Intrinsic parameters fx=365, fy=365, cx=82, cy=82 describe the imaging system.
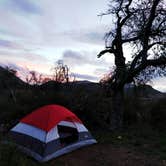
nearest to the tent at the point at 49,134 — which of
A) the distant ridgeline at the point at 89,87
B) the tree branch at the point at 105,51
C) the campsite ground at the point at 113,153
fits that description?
the campsite ground at the point at 113,153

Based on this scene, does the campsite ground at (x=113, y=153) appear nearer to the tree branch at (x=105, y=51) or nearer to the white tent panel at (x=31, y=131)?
the white tent panel at (x=31, y=131)

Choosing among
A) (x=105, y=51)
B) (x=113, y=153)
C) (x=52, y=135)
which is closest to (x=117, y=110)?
(x=105, y=51)

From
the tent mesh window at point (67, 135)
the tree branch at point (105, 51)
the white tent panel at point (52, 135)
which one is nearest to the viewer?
the white tent panel at point (52, 135)

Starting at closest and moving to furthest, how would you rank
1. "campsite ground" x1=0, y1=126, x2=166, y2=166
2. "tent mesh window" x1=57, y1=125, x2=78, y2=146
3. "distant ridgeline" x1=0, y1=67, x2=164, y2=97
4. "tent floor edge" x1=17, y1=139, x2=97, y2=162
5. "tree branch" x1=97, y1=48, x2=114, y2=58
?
"campsite ground" x1=0, y1=126, x2=166, y2=166
"tent floor edge" x1=17, y1=139, x2=97, y2=162
"tent mesh window" x1=57, y1=125, x2=78, y2=146
"tree branch" x1=97, y1=48, x2=114, y2=58
"distant ridgeline" x1=0, y1=67, x2=164, y2=97

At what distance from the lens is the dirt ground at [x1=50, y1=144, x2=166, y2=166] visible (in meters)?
8.72

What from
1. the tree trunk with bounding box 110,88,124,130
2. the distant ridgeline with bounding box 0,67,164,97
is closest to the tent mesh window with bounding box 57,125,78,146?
the tree trunk with bounding box 110,88,124,130

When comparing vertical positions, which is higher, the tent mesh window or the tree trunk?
the tree trunk

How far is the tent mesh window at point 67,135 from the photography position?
10.1 m

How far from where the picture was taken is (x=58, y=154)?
916 centimetres

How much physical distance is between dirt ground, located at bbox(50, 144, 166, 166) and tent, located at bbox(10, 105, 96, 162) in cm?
28

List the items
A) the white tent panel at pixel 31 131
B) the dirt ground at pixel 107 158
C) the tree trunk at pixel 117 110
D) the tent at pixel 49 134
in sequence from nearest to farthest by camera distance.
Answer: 1. the dirt ground at pixel 107 158
2. the tent at pixel 49 134
3. the white tent panel at pixel 31 131
4. the tree trunk at pixel 117 110

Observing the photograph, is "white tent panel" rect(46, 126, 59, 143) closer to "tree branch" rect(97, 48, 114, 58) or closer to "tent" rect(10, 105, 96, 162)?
"tent" rect(10, 105, 96, 162)

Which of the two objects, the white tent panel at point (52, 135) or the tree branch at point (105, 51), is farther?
the tree branch at point (105, 51)

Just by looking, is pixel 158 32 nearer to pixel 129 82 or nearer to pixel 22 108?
pixel 129 82
